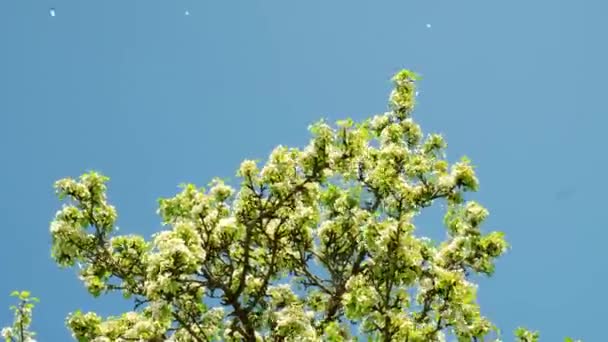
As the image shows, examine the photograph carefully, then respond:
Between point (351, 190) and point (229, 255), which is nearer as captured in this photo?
point (229, 255)

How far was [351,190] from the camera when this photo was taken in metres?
20.3

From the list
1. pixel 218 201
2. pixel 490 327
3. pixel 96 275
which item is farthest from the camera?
pixel 96 275

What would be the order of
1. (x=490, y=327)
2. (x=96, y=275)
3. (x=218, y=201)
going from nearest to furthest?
1. (x=490, y=327)
2. (x=218, y=201)
3. (x=96, y=275)

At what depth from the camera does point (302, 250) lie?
68.2 ft

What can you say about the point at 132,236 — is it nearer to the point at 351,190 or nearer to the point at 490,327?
the point at 351,190

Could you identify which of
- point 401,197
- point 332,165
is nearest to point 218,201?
point 332,165

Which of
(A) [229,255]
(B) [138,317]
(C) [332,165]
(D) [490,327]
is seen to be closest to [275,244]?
(A) [229,255]

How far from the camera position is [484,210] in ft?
66.2

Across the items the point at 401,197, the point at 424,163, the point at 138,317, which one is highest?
the point at 424,163

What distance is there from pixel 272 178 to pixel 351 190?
8.31 feet

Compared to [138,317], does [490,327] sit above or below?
below

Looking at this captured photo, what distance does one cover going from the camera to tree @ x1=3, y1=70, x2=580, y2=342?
16422 millimetres

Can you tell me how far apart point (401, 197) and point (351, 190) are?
1831 mm

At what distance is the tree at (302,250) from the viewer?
53.9 ft
